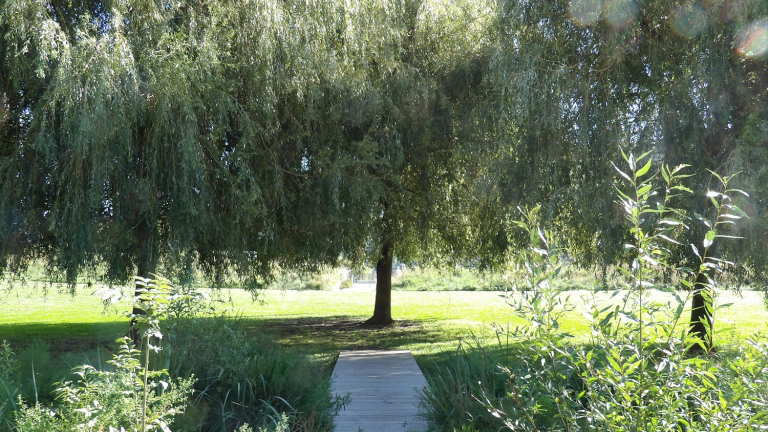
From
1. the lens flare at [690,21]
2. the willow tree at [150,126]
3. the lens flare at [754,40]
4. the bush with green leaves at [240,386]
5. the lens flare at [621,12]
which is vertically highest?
the lens flare at [621,12]

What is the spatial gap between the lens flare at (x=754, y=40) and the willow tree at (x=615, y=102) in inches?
0.5

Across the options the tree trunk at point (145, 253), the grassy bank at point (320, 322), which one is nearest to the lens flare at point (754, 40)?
the grassy bank at point (320, 322)

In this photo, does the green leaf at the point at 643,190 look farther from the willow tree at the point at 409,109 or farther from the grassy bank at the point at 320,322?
the willow tree at the point at 409,109

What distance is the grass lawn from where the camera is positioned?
10.9 meters

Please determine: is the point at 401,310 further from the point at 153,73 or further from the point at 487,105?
the point at 153,73

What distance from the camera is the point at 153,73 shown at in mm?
6836

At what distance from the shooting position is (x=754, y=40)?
7.36 m

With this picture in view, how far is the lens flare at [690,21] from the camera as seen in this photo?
761 cm

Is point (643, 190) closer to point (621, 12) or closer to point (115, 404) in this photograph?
point (115, 404)

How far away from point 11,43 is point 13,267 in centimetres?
290

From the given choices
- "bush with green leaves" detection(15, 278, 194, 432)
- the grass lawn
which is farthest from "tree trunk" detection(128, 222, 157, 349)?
"bush with green leaves" detection(15, 278, 194, 432)

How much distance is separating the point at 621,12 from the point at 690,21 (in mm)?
837

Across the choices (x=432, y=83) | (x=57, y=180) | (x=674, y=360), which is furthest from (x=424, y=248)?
(x=674, y=360)

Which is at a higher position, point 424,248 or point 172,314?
point 424,248
